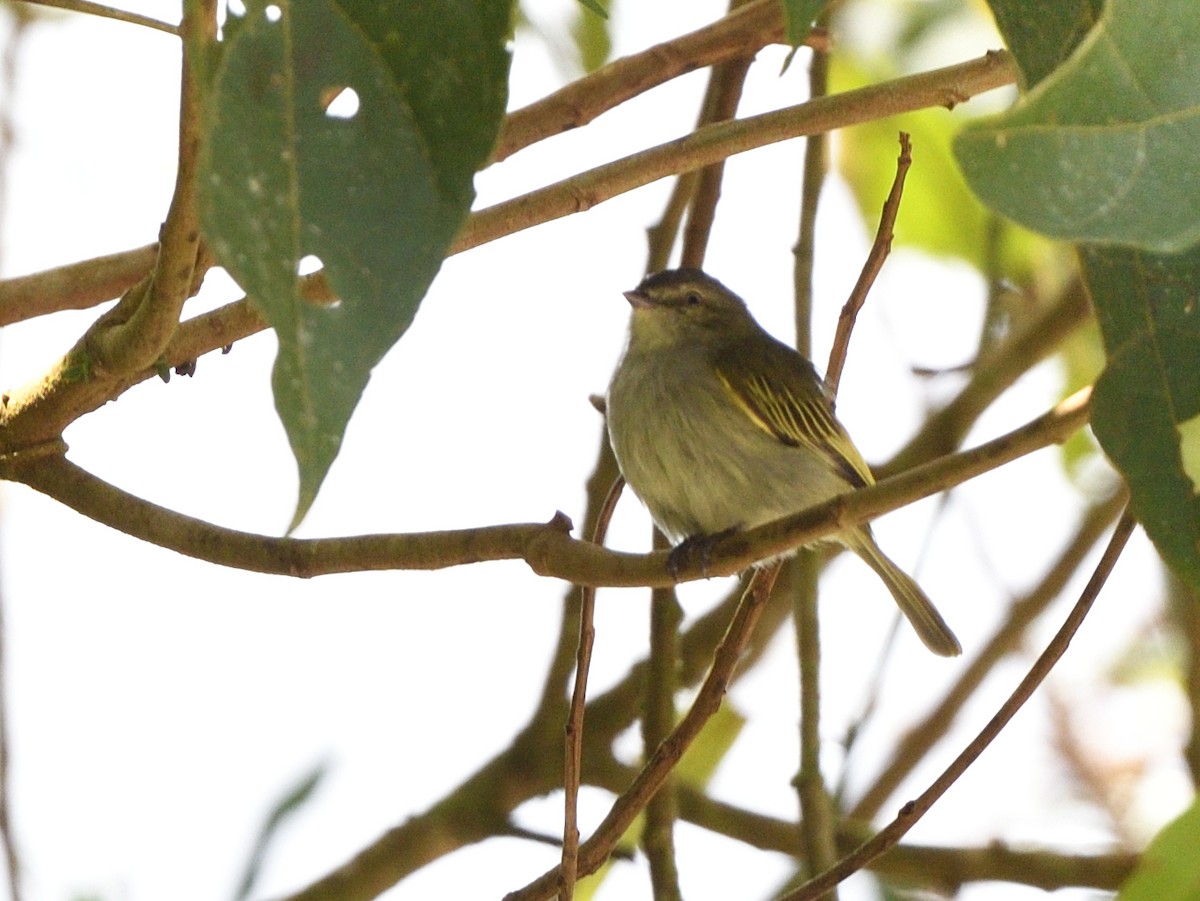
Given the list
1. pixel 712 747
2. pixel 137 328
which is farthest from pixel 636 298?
pixel 137 328

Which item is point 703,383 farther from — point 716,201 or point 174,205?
point 174,205

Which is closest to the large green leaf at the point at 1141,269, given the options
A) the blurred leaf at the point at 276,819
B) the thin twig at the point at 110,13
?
the thin twig at the point at 110,13

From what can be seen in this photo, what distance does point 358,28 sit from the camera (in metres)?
1.58

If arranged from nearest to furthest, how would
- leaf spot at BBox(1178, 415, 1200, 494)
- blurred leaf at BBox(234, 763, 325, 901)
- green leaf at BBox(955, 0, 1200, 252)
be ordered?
green leaf at BBox(955, 0, 1200, 252)
leaf spot at BBox(1178, 415, 1200, 494)
blurred leaf at BBox(234, 763, 325, 901)

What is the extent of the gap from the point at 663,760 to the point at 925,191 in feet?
9.86

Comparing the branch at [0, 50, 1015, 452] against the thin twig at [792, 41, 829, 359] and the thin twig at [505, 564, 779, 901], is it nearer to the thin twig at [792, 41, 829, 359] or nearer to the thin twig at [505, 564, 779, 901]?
the thin twig at [505, 564, 779, 901]

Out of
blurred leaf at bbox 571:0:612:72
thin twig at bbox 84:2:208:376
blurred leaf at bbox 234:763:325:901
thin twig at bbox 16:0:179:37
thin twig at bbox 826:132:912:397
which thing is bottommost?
blurred leaf at bbox 234:763:325:901

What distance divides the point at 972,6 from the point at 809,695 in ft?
8.25

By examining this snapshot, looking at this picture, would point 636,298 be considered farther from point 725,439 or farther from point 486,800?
point 486,800

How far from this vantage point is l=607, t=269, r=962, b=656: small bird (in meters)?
4.26

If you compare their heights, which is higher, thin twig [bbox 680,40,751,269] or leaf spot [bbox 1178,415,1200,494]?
thin twig [bbox 680,40,751,269]

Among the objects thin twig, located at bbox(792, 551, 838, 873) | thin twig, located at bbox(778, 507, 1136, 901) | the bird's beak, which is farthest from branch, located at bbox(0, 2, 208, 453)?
the bird's beak

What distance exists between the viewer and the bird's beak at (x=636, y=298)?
488 centimetres

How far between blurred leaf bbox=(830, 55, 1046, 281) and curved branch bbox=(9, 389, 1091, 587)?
2.84 meters
